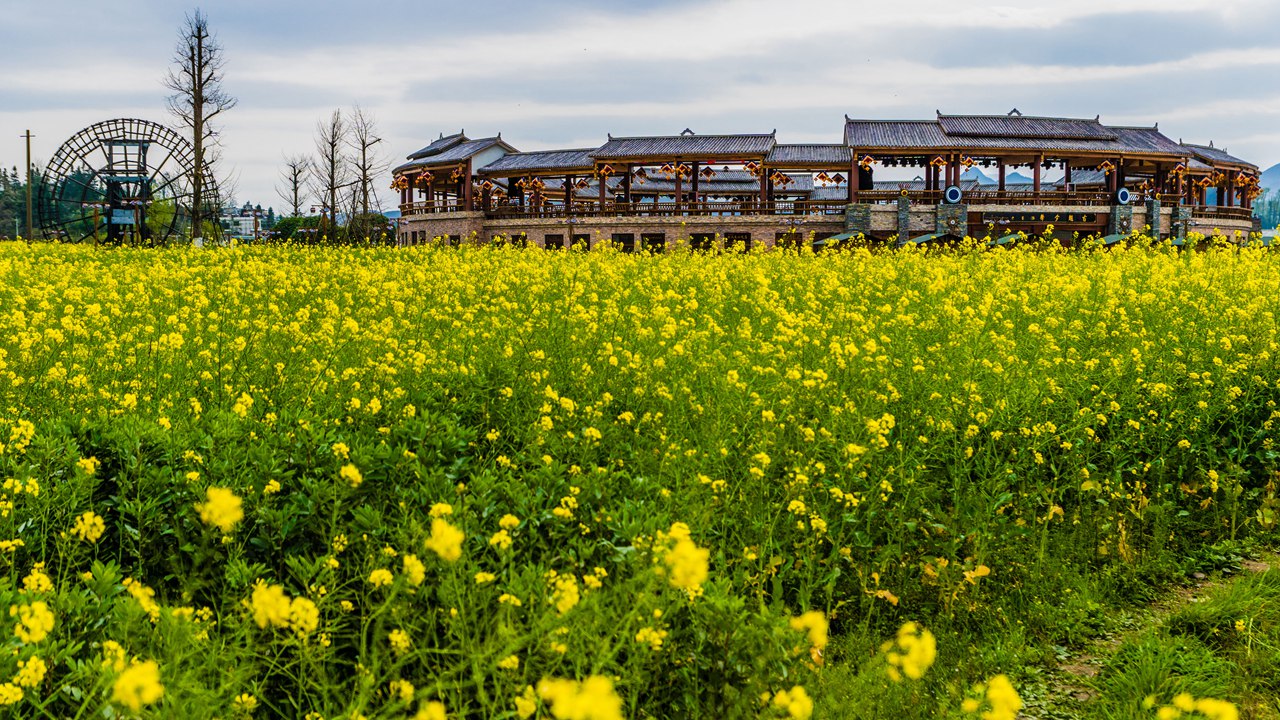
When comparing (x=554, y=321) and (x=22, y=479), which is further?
(x=554, y=321)

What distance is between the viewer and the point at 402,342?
732cm

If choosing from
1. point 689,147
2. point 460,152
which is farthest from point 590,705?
point 460,152

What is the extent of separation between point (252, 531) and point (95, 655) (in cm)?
95

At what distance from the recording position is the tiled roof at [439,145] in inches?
1857

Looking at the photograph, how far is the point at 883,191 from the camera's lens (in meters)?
33.9

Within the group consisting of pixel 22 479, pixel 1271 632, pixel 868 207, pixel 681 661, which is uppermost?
pixel 868 207

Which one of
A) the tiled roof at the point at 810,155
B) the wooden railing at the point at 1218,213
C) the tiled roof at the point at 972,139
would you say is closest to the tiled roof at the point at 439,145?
the tiled roof at the point at 810,155

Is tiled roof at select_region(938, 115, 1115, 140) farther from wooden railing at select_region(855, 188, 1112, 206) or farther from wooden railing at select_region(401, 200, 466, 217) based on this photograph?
wooden railing at select_region(401, 200, 466, 217)

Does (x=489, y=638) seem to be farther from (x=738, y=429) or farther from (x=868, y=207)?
(x=868, y=207)

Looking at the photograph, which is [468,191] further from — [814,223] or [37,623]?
[37,623]

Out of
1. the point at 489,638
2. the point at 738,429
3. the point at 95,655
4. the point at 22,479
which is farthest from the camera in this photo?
the point at 738,429

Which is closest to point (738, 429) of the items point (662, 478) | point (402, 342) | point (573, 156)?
point (662, 478)

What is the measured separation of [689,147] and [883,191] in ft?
24.5

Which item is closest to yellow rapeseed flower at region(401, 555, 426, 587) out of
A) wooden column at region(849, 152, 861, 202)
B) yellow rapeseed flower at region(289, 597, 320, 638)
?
yellow rapeseed flower at region(289, 597, 320, 638)
